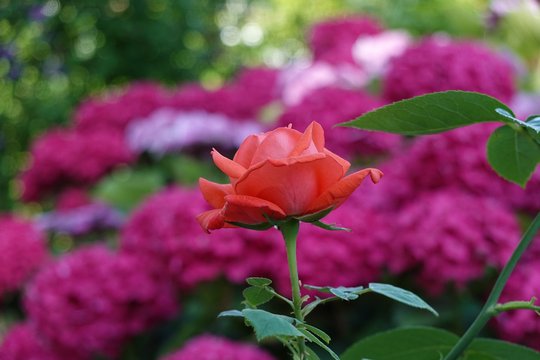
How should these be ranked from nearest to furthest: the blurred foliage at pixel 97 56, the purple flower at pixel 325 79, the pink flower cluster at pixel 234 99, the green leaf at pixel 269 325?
the green leaf at pixel 269 325, the purple flower at pixel 325 79, the pink flower cluster at pixel 234 99, the blurred foliage at pixel 97 56

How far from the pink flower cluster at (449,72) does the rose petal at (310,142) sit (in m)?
1.05

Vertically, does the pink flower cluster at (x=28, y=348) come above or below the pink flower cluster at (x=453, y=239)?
below

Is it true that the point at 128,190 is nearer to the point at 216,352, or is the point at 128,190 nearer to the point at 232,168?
the point at 216,352

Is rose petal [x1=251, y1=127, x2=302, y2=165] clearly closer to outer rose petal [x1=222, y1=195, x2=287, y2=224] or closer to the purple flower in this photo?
outer rose petal [x1=222, y1=195, x2=287, y2=224]

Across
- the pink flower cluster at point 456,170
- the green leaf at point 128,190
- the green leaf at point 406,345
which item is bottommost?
the green leaf at point 128,190

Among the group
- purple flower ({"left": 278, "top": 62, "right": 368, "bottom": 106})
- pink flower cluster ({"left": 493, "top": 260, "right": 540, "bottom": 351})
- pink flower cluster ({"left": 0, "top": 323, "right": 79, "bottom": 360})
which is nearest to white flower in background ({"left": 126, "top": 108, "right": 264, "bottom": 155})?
purple flower ({"left": 278, "top": 62, "right": 368, "bottom": 106})

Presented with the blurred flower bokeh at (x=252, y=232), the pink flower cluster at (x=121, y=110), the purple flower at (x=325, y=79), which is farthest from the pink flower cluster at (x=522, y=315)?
the pink flower cluster at (x=121, y=110)

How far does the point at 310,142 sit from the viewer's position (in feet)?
1.37

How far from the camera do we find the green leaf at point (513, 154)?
51cm

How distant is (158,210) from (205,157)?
2.46 ft

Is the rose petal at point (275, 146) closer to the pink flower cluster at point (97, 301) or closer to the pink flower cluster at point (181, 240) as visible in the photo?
the pink flower cluster at point (181, 240)

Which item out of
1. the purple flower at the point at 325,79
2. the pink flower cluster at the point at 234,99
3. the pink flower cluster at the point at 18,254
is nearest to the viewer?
the pink flower cluster at the point at 18,254

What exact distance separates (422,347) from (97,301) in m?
0.90

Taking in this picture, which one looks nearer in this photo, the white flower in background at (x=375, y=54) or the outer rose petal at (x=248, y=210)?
the outer rose petal at (x=248, y=210)
